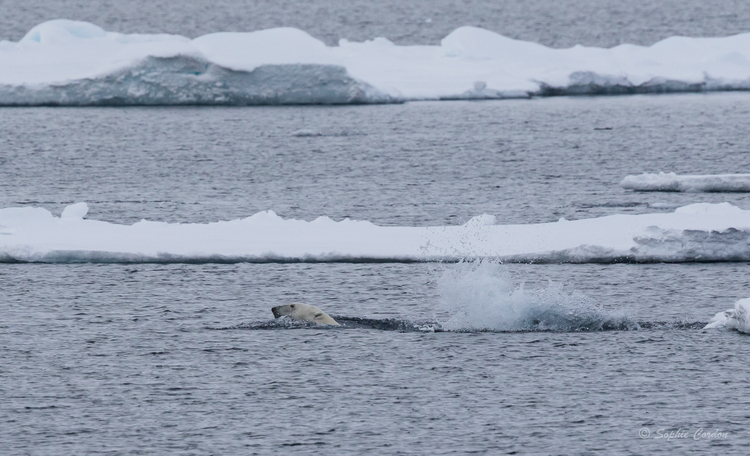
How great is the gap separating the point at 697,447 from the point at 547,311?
9.36 feet

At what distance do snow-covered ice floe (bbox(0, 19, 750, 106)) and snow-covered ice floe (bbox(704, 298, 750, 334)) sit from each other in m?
17.7

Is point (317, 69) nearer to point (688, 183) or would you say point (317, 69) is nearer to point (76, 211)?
point (688, 183)

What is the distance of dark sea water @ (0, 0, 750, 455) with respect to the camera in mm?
7523

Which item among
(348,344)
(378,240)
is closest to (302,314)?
(348,344)

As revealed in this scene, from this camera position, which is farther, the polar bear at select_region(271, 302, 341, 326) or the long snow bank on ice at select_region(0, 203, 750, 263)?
the long snow bank on ice at select_region(0, 203, 750, 263)

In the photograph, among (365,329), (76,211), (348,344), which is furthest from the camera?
(76,211)

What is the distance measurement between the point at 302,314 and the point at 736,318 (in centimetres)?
328

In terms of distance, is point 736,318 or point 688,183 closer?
point 736,318

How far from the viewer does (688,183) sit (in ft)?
55.9

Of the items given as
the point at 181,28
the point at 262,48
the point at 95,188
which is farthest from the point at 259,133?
the point at 181,28

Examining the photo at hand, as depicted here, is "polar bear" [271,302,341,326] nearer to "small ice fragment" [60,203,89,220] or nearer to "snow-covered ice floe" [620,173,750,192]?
"small ice fragment" [60,203,89,220]

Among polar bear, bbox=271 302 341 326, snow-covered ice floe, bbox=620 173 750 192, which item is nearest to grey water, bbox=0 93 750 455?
polar bear, bbox=271 302 341 326

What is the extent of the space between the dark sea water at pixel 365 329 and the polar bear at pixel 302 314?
0.13 meters

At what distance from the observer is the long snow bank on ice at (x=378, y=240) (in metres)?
12.3
